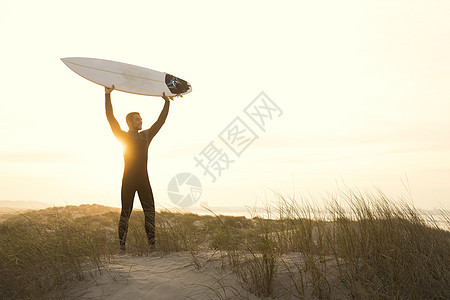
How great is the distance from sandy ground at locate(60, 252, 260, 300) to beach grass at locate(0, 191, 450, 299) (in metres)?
0.11

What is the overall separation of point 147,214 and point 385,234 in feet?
10.4

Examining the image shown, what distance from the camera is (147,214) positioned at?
508 centimetres

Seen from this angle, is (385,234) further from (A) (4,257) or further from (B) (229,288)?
(A) (4,257)

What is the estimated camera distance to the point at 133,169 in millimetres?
5160

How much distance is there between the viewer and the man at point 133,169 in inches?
200

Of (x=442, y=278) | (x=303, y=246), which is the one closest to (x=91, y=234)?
(x=303, y=246)

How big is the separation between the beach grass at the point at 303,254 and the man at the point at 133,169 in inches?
12.9

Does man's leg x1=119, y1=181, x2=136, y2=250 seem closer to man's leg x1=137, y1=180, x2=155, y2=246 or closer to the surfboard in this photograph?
→ man's leg x1=137, y1=180, x2=155, y2=246

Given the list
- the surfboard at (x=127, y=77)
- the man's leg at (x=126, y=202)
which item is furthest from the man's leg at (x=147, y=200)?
the surfboard at (x=127, y=77)

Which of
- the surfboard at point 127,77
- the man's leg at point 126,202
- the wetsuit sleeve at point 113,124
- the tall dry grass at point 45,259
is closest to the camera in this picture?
the tall dry grass at point 45,259

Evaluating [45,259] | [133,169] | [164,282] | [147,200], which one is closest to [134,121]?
[133,169]

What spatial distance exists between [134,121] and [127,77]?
1.80 m

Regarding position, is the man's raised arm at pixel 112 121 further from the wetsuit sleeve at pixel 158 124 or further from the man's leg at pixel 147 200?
the man's leg at pixel 147 200

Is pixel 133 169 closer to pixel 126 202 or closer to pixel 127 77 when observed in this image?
pixel 126 202
